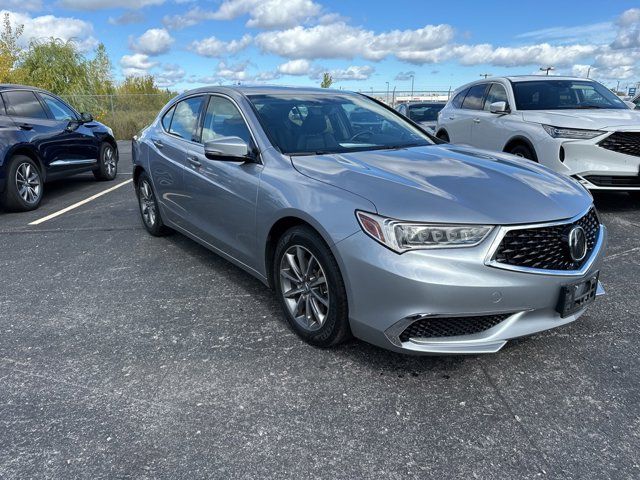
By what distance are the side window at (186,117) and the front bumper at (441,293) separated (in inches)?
97.4

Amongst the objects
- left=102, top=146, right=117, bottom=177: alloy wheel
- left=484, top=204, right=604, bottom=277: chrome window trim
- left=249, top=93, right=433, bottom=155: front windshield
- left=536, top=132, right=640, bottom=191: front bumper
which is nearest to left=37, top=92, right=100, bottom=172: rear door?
left=102, top=146, right=117, bottom=177: alloy wheel

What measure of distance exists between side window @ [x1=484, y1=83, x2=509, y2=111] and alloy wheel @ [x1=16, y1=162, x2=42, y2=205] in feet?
22.5

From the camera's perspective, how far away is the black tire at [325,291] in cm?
272

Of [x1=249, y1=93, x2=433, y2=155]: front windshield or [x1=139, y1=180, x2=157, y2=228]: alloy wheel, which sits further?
[x1=139, y1=180, x2=157, y2=228]: alloy wheel

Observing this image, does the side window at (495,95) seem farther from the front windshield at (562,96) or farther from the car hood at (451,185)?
the car hood at (451,185)

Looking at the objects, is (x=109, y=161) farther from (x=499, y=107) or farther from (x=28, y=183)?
(x=499, y=107)

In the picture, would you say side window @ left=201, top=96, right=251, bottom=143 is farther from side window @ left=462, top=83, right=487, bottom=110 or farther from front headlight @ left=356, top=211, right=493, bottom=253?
side window @ left=462, top=83, right=487, bottom=110

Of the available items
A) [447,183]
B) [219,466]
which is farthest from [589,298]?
[219,466]

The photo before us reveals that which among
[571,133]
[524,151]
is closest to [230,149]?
[571,133]

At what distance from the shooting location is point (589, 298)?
9.15ft

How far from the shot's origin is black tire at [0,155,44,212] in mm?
6871

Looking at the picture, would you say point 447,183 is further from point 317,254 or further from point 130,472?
point 130,472

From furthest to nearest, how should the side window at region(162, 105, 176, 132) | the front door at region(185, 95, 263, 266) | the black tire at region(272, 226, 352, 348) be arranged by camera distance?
the side window at region(162, 105, 176, 132) < the front door at region(185, 95, 263, 266) < the black tire at region(272, 226, 352, 348)

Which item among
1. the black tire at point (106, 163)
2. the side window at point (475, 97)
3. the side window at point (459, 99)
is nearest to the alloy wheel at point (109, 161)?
the black tire at point (106, 163)
